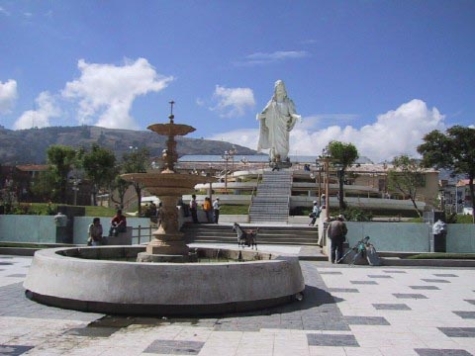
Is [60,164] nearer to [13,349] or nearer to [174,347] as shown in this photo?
[13,349]

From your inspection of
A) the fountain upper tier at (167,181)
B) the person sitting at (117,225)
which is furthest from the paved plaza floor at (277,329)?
the person sitting at (117,225)

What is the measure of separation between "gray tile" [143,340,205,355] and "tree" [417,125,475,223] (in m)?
28.5

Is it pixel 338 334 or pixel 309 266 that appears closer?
pixel 338 334

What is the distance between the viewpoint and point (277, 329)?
25.4 feet

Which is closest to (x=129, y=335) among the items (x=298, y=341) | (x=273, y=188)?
(x=298, y=341)

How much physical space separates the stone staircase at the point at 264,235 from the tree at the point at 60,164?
3681cm

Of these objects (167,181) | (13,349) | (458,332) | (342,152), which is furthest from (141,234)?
(342,152)

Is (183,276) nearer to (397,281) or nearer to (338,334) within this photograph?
(338,334)

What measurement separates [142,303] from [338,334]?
298 centimetres

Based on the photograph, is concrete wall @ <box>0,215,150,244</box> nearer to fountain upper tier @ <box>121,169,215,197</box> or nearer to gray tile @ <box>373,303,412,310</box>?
fountain upper tier @ <box>121,169,215,197</box>

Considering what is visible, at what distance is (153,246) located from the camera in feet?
37.2

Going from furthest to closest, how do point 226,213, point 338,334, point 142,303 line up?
point 226,213
point 142,303
point 338,334

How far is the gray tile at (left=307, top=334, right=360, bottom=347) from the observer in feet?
22.9

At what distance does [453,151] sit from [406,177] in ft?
53.2
